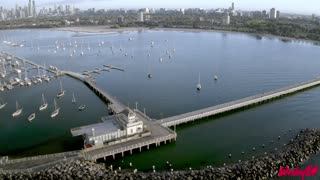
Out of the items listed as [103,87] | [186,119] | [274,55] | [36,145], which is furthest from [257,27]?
[36,145]

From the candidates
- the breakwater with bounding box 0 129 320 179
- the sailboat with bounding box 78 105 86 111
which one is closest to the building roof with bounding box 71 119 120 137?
the breakwater with bounding box 0 129 320 179

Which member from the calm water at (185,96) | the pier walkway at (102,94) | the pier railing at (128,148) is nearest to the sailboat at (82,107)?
the calm water at (185,96)

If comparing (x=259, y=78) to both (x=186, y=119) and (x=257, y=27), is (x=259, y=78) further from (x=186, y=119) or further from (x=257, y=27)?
(x=257, y=27)

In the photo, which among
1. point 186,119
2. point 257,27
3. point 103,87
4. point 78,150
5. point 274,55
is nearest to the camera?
point 78,150

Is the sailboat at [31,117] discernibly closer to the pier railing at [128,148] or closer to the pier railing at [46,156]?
the pier railing at [46,156]

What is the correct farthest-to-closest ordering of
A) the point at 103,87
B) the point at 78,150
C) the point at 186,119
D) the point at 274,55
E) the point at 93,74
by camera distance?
the point at 274,55
the point at 93,74
the point at 103,87
the point at 186,119
the point at 78,150

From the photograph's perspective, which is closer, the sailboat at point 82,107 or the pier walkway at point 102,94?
the pier walkway at point 102,94

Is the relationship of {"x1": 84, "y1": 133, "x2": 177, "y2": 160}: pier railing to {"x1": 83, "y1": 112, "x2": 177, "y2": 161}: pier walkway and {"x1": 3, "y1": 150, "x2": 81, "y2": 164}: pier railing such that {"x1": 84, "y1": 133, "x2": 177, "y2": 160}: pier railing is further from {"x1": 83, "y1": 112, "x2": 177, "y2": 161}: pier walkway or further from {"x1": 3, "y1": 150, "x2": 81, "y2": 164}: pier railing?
{"x1": 3, "y1": 150, "x2": 81, "y2": 164}: pier railing
